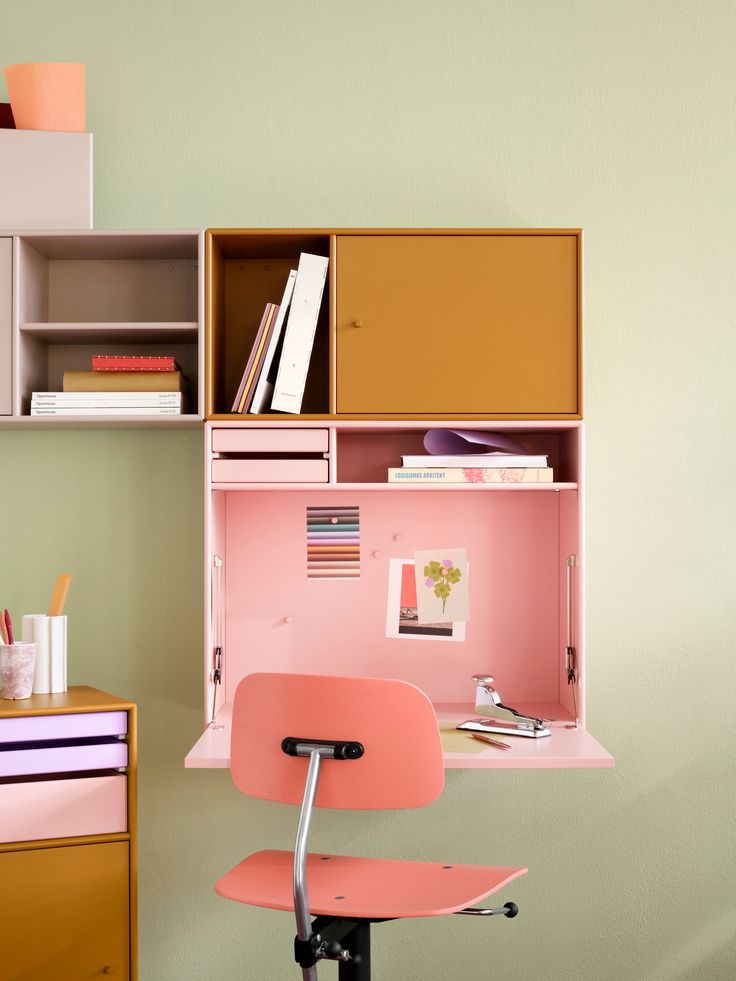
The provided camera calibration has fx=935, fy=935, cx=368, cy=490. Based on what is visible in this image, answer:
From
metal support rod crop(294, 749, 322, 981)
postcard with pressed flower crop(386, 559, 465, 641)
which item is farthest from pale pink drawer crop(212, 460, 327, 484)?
metal support rod crop(294, 749, 322, 981)

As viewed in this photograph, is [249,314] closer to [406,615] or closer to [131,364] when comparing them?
[131,364]

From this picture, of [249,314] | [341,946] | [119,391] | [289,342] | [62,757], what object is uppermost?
[249,314]

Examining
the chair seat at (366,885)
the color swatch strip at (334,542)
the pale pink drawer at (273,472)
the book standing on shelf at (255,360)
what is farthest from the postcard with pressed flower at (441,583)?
the chair seat at (366,885)

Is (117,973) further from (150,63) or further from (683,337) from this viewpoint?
(150,63)

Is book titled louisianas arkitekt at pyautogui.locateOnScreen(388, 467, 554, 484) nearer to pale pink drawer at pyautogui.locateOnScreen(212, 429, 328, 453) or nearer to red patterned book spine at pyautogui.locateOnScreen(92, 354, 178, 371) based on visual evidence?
pale pink drawer at pyautogui.locateOnScreen(212, 429, 328, 453)

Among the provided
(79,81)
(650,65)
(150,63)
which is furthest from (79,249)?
(650,65)

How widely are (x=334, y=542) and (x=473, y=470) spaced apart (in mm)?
455

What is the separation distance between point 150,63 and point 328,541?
1366 millimetres

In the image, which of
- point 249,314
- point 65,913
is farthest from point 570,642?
point 65,913

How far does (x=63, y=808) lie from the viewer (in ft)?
6.66

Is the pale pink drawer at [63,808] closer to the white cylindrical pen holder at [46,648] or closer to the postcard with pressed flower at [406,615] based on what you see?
the white cylindrical pen holder at [46,648]

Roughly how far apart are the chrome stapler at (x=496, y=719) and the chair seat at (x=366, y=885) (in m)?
0.36

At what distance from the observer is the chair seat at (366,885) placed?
162 centimetres

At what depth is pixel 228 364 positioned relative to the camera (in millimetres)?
2461
